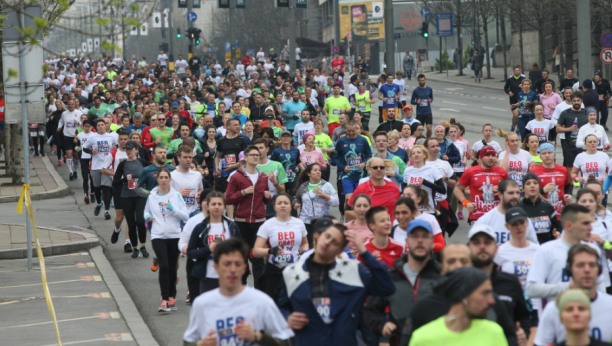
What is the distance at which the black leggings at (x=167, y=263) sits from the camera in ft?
33.3

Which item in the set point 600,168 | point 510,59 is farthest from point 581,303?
point 510,59

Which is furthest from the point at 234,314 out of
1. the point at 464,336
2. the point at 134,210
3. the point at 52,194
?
the point at 52,194

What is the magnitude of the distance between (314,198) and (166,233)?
1.81 meters

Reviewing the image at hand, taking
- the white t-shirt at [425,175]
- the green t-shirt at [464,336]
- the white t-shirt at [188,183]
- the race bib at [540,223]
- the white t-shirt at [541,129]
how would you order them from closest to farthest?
the green t-shirt at [464,336] → the race bib at [540,223] → the white t-shirt at [188,183] → the white t-shirt at [425,175] → the white t-shirt at [541,129]

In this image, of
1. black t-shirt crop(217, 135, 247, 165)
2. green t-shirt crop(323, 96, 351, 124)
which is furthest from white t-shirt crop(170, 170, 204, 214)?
green t-shirt crop(323, 96, 351, 124)

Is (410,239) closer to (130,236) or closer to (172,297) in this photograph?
(172,297)

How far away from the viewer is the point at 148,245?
1496 centimetres

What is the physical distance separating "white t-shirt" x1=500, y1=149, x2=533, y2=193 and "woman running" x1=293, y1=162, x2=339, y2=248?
281 centimetres

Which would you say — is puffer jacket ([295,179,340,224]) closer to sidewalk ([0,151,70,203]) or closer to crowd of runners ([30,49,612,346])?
crowd of runners ([30,49,612,346])

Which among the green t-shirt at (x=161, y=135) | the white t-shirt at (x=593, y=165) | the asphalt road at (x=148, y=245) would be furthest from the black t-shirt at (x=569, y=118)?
the green t-shirt at (x=161, y=135)

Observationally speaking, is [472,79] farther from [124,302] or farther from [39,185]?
[124,302]

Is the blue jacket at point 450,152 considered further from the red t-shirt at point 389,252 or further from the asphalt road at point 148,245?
the red t-shirt at point 389,252

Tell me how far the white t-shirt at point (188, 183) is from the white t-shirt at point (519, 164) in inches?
165

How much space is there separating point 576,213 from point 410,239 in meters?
1.27
